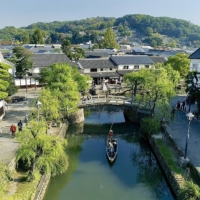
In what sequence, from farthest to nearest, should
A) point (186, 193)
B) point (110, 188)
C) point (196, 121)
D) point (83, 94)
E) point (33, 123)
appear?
point (83, 94) < point (196, 121) < point (110, 188) < point (33, 123) < point (186, 193)

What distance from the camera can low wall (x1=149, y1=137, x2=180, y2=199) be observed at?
17.7m

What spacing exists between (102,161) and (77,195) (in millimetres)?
5448

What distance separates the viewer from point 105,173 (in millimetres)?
21359

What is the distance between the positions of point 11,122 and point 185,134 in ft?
58.4

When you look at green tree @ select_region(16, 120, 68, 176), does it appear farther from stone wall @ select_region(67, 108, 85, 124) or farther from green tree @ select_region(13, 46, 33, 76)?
green tree @ select_region(13, 46, 33, 76)

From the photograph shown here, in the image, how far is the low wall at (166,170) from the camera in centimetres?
1770

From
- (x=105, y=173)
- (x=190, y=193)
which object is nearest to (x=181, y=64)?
(x=105, y=173)

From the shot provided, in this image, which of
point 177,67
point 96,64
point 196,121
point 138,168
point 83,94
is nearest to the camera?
point 138,168

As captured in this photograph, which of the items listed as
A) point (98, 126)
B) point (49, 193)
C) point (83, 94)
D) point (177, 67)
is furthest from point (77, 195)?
point (177, 67)

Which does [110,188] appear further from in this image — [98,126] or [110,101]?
[110,101]

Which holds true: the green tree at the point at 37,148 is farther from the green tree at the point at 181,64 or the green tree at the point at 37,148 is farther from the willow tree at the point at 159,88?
the green tree at the point at 181,64

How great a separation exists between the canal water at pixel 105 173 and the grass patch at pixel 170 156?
1.60m

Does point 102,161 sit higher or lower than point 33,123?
lower

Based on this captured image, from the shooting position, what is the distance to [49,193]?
18.6 meters
